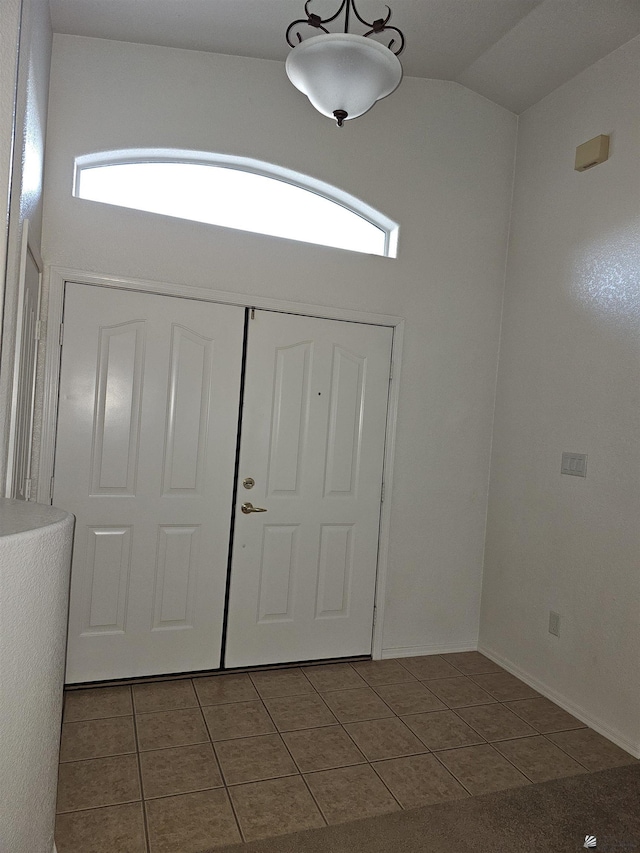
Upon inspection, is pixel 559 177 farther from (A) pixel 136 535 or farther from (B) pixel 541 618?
(A) pixel 136 535

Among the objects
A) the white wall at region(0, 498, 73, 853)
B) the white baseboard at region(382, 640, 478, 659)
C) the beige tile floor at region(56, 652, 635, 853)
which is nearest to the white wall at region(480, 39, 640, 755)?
the white baseboard at region(382, 640, 478, 659)

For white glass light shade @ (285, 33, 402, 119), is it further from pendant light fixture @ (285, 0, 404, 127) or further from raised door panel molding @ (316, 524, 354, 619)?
raised door panel molding @ (316, 524, 354, 619)

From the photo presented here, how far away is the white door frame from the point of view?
2990 mm

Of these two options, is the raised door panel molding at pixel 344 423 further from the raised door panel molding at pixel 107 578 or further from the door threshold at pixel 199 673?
the raised door panel molding at pixel 107 578

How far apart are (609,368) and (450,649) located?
6.63 feet

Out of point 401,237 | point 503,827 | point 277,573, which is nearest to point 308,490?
point 277,573

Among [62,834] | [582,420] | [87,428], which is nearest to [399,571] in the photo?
[582,420]

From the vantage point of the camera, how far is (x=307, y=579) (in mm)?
3600

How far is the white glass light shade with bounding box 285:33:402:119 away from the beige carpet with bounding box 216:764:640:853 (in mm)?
2555

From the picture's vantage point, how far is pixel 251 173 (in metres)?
3.46

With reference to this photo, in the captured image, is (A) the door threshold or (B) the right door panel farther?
(B) the right door panel

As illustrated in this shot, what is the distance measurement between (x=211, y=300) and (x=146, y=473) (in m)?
0.99

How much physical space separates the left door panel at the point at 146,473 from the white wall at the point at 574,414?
174 cm

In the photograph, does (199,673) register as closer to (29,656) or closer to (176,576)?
(176,576)
